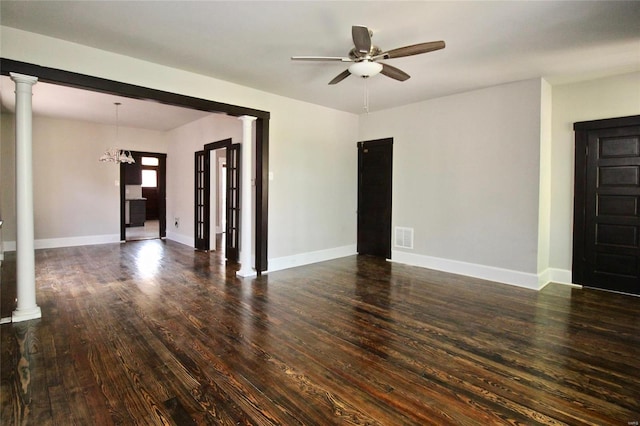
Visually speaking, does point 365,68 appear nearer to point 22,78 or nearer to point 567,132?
Result: point 22,78

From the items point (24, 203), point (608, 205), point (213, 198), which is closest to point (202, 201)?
point (213, 198)

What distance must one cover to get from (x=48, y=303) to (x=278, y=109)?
12.8 feet

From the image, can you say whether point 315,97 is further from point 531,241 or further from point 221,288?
point 531,241

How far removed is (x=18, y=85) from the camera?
3.09 m

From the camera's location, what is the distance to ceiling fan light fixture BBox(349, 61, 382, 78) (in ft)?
9.84

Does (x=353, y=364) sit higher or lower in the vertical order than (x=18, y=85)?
lower

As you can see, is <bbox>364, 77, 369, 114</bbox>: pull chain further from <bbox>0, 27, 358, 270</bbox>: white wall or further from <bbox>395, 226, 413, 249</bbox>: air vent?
<bbox>395, 226, 413, 249</bbox>: air vent

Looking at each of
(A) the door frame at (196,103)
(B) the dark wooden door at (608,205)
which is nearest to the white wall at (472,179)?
(B) the dark wooden door at (608,205)

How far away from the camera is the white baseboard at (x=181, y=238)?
757 centimetres

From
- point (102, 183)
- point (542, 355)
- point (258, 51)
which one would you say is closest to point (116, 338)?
point (258, 51)

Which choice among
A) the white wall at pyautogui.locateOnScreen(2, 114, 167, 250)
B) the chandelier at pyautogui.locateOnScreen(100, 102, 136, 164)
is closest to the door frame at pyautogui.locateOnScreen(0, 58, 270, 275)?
the chandelier at pyautogui.locateOnScreen(100, 102, 136, 164)

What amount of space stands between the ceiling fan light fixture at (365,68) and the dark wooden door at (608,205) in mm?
3285

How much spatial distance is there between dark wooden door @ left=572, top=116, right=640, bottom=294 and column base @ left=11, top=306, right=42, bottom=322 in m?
6.46

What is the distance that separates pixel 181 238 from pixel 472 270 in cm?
640
